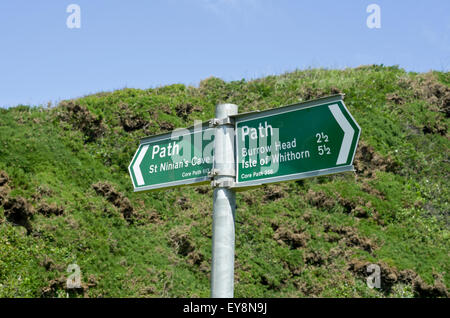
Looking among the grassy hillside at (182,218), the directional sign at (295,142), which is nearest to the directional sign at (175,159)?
the directional sign at (295,142)

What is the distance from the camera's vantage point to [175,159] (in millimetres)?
3955

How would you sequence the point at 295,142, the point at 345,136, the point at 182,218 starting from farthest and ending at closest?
the point at 182,218 < the point at 295,142 < the point at 345,136

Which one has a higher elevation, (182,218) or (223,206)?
(182,218)

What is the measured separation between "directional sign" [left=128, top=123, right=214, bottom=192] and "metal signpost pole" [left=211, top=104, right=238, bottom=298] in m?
A: 0.17

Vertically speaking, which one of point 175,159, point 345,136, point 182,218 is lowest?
point 345,136

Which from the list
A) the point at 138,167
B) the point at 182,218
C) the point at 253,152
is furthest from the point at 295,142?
the point at 182,218

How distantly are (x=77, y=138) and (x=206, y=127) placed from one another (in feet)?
43.3

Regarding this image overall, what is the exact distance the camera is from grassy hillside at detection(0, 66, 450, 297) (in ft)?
37.4

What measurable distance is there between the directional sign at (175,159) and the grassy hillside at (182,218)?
6732 mm

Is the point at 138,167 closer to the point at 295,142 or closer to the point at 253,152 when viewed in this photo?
the point at 253,152

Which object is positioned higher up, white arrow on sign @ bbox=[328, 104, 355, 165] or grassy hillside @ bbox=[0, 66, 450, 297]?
grassy hillside @ bbox=[0, 66, 450, 297]

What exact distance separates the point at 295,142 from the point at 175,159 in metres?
1.03

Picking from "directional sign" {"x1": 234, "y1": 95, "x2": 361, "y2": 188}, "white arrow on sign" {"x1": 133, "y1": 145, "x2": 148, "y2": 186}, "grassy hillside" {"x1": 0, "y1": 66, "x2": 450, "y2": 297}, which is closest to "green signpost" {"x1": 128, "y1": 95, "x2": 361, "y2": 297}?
"directional sign" {"x1": 234, "y1": 95, "x2": 361, "y2": 188}

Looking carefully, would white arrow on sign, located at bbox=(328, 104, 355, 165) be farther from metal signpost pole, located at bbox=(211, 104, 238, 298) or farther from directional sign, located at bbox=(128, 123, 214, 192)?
directional sign, located at bbox=(128, 123, 214, 192)
